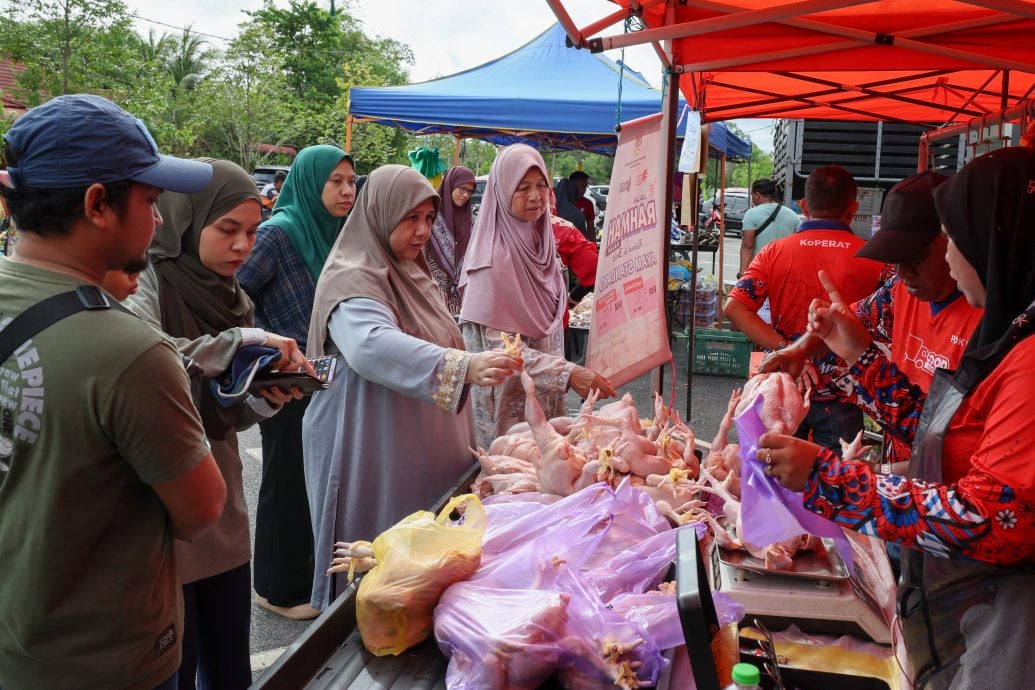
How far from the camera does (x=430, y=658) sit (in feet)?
5.94

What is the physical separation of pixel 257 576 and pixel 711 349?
6.02 metres

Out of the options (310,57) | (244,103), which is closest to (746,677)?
(244,103)

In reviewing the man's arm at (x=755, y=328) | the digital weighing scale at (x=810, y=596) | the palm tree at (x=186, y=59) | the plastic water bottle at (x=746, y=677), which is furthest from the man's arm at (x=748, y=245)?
the palm tree at (x=186, y=59)

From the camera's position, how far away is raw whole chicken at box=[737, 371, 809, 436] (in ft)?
7.48

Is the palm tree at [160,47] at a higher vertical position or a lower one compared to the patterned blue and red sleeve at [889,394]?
higher

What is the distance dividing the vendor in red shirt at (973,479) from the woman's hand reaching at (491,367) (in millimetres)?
1012

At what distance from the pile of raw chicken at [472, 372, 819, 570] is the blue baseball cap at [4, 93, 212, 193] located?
155 cm

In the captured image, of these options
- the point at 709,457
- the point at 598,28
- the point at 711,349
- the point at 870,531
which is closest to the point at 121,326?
the point at 870,531

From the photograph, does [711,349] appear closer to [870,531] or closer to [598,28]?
[598,28]

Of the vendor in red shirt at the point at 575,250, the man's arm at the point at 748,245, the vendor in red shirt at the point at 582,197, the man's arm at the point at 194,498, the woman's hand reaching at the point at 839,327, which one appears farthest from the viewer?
the vendor in red shirt at the point at 582,197

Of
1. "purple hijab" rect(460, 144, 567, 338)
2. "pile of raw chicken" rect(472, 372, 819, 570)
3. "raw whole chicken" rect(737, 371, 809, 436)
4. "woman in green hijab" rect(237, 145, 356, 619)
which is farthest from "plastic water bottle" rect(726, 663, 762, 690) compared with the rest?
"woman in green hijab" rect(237, 145, 356, 619)

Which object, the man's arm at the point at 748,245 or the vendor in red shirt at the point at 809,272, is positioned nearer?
the vendor in red shirt at the point at 809,272

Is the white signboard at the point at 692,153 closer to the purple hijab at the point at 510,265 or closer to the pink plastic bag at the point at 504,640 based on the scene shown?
the purple hijab at the point at 510,265

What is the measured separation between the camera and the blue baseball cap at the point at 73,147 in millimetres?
1415
